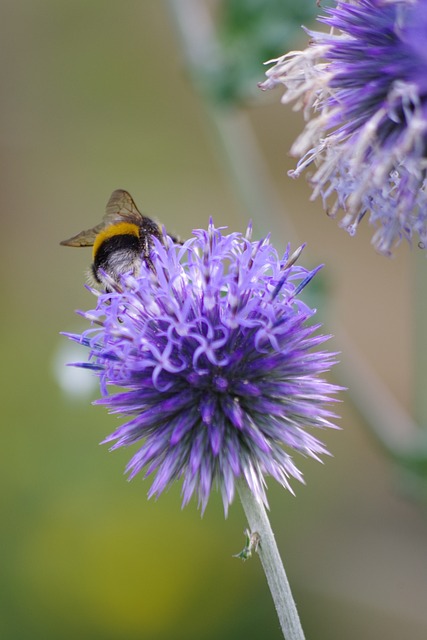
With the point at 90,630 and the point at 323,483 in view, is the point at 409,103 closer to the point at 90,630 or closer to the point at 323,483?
→ the point at 90,630

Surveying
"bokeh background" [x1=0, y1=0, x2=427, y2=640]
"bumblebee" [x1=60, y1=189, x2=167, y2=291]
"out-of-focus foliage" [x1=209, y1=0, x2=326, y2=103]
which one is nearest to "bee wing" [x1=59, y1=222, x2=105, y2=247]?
"bumblebee" [x1=60, y1=189, x2=167, y2=291]

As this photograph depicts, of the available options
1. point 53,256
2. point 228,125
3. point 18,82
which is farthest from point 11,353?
point 18,82

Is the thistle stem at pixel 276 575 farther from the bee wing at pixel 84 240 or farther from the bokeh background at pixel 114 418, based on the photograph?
the bokeh background at pixel 114 418

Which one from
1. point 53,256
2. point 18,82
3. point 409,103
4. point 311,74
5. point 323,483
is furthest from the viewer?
point 18,82

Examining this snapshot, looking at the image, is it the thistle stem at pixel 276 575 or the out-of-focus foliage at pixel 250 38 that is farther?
the out-of-focus foliage at pixel 250 38

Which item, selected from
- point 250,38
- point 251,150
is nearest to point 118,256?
point 250,38

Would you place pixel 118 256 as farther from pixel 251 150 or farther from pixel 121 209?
pixel 251 150

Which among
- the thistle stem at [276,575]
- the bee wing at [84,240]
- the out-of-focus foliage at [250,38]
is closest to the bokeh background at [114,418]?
the out-of-focus foliage at [250,38]
